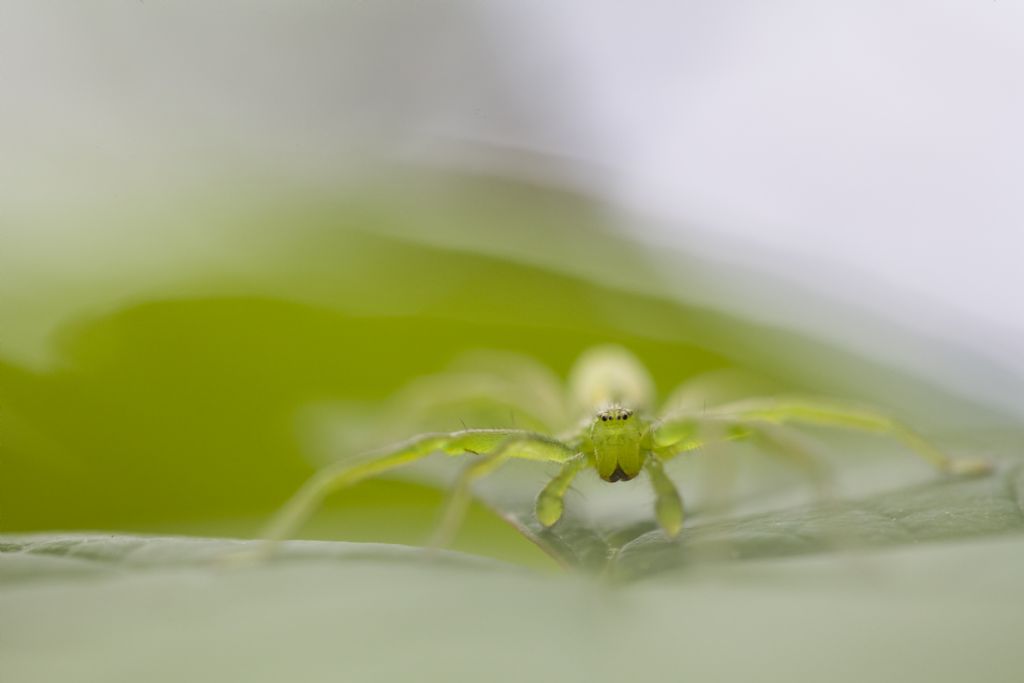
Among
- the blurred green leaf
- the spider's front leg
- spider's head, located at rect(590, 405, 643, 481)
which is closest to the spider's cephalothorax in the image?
spider's head, located at rect(590, 405, 643, 481)

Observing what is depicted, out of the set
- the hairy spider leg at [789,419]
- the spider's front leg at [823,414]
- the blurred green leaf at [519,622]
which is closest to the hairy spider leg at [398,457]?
the hairy spider leg at [789,419]

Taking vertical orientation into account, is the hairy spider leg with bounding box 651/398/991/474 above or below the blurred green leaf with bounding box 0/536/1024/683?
above

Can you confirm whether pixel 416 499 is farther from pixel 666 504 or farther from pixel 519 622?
pixel 519 622

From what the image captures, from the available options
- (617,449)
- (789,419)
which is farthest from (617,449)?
(789,419)

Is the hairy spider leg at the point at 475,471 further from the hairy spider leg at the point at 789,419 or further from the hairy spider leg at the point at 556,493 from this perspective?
the hairy spider leg at the point at 789,419

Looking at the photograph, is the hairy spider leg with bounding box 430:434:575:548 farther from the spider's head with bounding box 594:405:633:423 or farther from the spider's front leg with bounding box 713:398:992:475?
the spider's front leg with bounding box 713:398:992:475

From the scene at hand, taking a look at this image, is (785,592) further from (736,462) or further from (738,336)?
(738,336)

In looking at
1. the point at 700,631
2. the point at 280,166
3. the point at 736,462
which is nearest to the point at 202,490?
the point at 280,166
